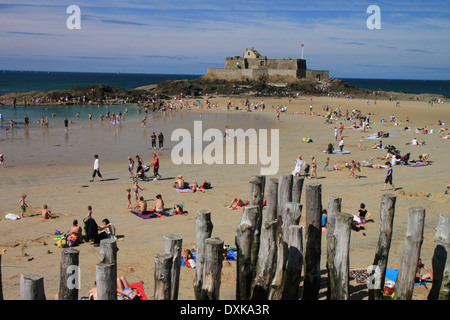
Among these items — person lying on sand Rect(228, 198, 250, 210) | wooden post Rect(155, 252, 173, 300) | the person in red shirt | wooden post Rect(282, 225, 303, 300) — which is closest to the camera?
wooden post Rect(155, 252, 173, 300)

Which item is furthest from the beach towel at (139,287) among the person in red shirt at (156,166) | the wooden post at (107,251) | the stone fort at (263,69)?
the stone fort at (263,69)

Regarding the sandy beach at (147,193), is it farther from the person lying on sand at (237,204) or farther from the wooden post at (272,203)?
the wooden post at (272,203)

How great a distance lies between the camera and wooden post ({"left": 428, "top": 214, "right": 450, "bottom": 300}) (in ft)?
21.0

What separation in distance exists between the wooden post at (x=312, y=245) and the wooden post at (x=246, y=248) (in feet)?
3.15

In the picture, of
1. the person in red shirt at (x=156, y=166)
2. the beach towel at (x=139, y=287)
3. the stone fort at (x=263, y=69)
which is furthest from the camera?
the stone fort at (x=263, y=69)

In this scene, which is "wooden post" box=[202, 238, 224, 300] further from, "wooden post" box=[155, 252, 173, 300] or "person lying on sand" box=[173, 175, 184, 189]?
"person lying on sand" box=[173, 175, 184, 189]

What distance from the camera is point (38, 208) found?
13555 mm

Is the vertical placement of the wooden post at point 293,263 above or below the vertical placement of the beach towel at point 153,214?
above

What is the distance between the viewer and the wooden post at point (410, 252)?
21.4 ft

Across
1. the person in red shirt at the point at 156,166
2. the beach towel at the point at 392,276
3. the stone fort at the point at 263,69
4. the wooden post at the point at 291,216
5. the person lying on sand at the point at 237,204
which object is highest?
the stone fort at the point at 263,69

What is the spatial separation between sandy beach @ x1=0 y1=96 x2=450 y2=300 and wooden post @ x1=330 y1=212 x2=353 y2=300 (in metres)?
1.10

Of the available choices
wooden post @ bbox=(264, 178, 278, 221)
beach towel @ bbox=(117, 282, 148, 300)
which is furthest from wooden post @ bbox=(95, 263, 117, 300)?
wooden post @ bbox=(264, 178, 278, 221)

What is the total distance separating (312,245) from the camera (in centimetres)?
736
